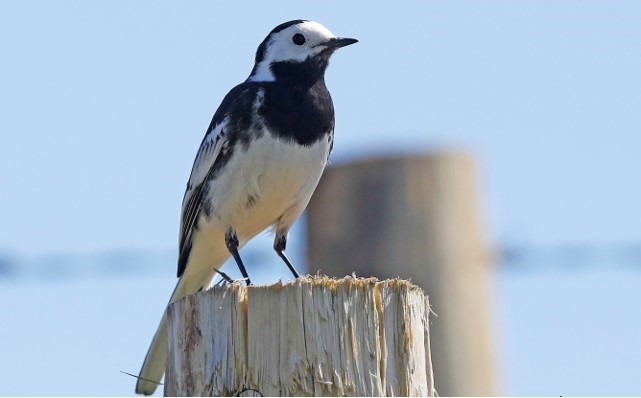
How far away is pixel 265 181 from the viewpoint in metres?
6.53

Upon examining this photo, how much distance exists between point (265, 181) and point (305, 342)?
287cm

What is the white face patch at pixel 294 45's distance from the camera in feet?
23.5

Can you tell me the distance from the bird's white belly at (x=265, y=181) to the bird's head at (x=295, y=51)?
0.63 m

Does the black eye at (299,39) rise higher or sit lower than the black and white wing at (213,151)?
higher

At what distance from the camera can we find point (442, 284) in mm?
5273

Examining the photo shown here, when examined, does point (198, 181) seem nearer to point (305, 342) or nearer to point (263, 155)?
point (263, 155)

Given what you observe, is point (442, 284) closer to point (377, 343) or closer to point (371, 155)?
point (371, 155)

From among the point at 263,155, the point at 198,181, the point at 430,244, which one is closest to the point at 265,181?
the point at 263,155

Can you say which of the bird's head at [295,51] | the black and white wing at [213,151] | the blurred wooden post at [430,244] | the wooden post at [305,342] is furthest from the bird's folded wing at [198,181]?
the wooden post at [305,342]

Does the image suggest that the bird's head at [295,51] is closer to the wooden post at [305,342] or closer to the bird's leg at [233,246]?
the bird's leg at [233,246]

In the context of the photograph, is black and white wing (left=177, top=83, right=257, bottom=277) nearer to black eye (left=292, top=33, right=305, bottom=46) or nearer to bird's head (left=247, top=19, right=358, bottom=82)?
bird's head (left=247, top=19, right=358, bottom=82)

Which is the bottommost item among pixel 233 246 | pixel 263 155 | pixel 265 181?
pixel 233 246

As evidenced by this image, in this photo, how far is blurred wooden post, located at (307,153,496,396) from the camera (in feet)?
17.3

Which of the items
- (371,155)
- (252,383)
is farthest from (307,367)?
(371,155)
